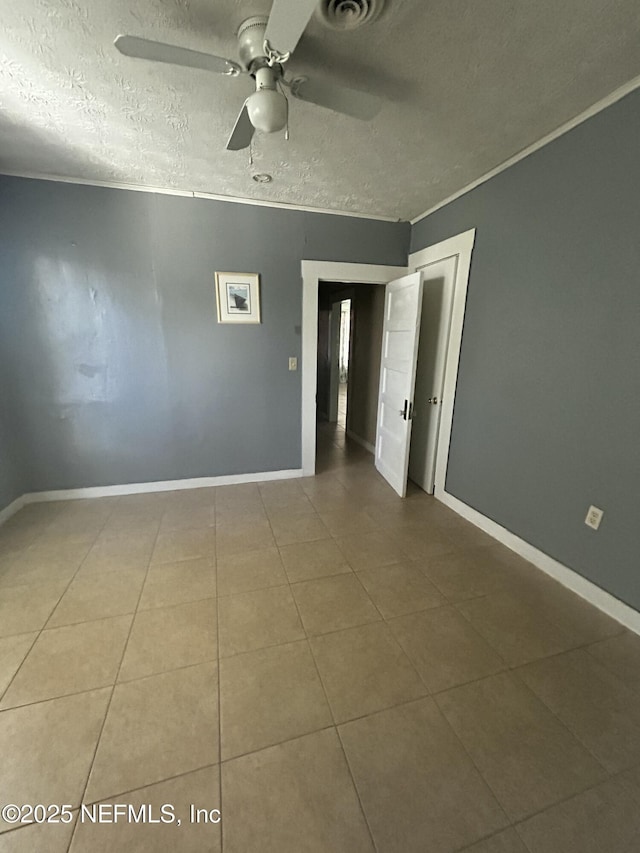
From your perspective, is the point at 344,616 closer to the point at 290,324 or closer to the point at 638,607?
the point at 638,607

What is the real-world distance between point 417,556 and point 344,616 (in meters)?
0.74

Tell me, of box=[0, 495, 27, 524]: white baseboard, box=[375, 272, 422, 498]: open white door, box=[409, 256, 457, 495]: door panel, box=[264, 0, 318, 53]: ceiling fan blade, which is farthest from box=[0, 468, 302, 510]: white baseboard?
box=[264, 0, 318, 53]: ceiling fan blade

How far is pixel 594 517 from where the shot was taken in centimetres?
181

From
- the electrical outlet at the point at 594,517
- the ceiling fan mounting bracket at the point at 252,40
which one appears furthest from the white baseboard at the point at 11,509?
the electrical outlet at the point at 594,517

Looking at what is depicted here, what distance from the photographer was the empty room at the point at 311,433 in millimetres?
1094

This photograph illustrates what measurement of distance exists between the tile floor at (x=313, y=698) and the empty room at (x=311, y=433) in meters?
0.01

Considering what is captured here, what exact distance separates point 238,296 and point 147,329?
2.69 ft

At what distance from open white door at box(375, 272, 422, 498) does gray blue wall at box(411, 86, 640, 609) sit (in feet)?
1.47

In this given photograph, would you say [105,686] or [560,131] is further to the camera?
[560,131]

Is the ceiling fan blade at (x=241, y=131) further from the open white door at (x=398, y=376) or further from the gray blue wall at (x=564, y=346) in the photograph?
the gray blue wall at (x=564, y=346)

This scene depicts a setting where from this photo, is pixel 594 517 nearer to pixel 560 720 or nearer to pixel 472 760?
pixel 560 720

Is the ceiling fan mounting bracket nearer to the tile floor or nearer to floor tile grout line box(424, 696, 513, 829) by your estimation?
the tile floor

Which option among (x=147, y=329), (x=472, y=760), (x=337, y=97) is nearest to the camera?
(x=472, y=760)

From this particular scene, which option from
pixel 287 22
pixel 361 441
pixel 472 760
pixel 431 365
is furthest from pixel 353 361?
pixel 472 760
